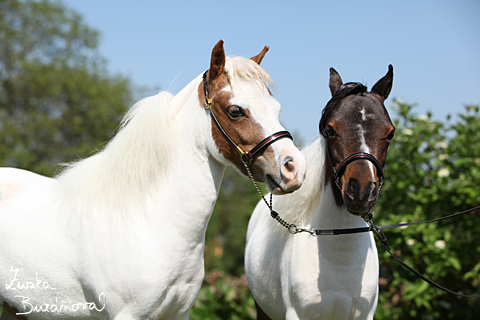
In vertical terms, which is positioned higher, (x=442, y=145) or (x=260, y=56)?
(x=260, y=56)

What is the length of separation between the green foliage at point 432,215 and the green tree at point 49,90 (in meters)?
14.3

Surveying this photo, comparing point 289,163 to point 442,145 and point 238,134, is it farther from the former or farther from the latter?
point 442,145

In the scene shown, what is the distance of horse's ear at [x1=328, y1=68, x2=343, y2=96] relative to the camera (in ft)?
9.72

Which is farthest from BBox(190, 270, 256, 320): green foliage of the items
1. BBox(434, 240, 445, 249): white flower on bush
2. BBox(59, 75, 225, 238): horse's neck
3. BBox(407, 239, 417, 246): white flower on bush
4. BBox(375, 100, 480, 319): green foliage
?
BBox(59, 75, 225, 238): horse's neck

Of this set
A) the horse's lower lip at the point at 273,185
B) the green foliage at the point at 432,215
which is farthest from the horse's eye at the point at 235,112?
the green foliage at the point at 432,215

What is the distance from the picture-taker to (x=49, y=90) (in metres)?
18.0

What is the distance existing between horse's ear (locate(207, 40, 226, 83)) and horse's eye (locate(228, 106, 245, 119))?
0.82 feet

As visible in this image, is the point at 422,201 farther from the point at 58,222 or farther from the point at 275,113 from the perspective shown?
the point at 58,222

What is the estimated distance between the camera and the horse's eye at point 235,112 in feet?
6.65

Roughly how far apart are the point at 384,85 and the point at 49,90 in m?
18.5

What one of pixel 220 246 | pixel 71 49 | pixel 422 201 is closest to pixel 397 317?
pixel 422 201

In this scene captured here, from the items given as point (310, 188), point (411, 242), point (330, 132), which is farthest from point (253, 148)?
point (411, 242)

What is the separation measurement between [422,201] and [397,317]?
5.34 feet

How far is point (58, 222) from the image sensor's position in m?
2.22
